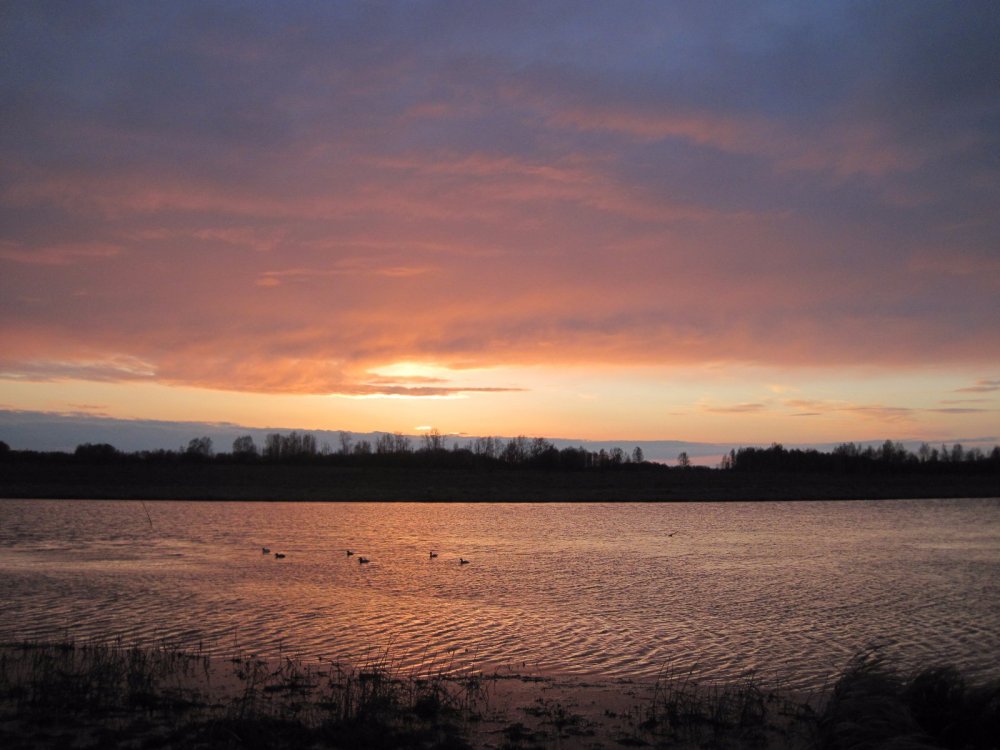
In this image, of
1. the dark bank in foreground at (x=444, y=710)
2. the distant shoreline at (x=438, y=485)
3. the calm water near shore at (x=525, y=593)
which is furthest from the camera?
the distant shoreline at (x=438, y=485)

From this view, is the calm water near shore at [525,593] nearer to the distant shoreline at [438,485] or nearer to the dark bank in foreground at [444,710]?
the dark bank in foreground at [444,710]

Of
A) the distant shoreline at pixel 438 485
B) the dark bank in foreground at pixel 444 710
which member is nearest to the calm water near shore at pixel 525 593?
the dark bank in foreground at pixel 444 710

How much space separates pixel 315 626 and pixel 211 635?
2376mm

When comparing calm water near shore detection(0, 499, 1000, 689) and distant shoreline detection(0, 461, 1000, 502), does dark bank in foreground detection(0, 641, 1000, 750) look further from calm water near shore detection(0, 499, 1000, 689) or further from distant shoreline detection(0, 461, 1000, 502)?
distant shoreline detection(0, 461, 1000, 502)

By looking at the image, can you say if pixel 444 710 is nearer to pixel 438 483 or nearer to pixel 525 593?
pixel 525 593

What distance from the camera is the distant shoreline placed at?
3187 inches

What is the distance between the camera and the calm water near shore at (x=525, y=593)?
17.1 m

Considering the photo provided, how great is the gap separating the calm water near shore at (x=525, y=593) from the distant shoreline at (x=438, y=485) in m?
32.1

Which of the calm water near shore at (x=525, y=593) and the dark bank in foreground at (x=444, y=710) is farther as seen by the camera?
the calm water near shore at (x=525, y=593)

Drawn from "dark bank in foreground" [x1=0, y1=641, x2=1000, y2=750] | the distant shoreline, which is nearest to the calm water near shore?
"dark bank in foreground" [x1=0, y1=641, x2=1000, y2=750]

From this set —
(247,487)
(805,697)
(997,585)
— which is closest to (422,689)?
(805,697)

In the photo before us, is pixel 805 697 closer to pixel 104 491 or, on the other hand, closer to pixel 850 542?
pixel 850 542

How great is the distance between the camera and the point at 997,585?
27.5 m

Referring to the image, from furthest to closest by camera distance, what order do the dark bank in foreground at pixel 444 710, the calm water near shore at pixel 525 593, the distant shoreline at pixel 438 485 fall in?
the distant shoreline at pixel 438 485 < the calm water near shore at pixel 525 593 < the dark bank in foreground at pixel 444 710
